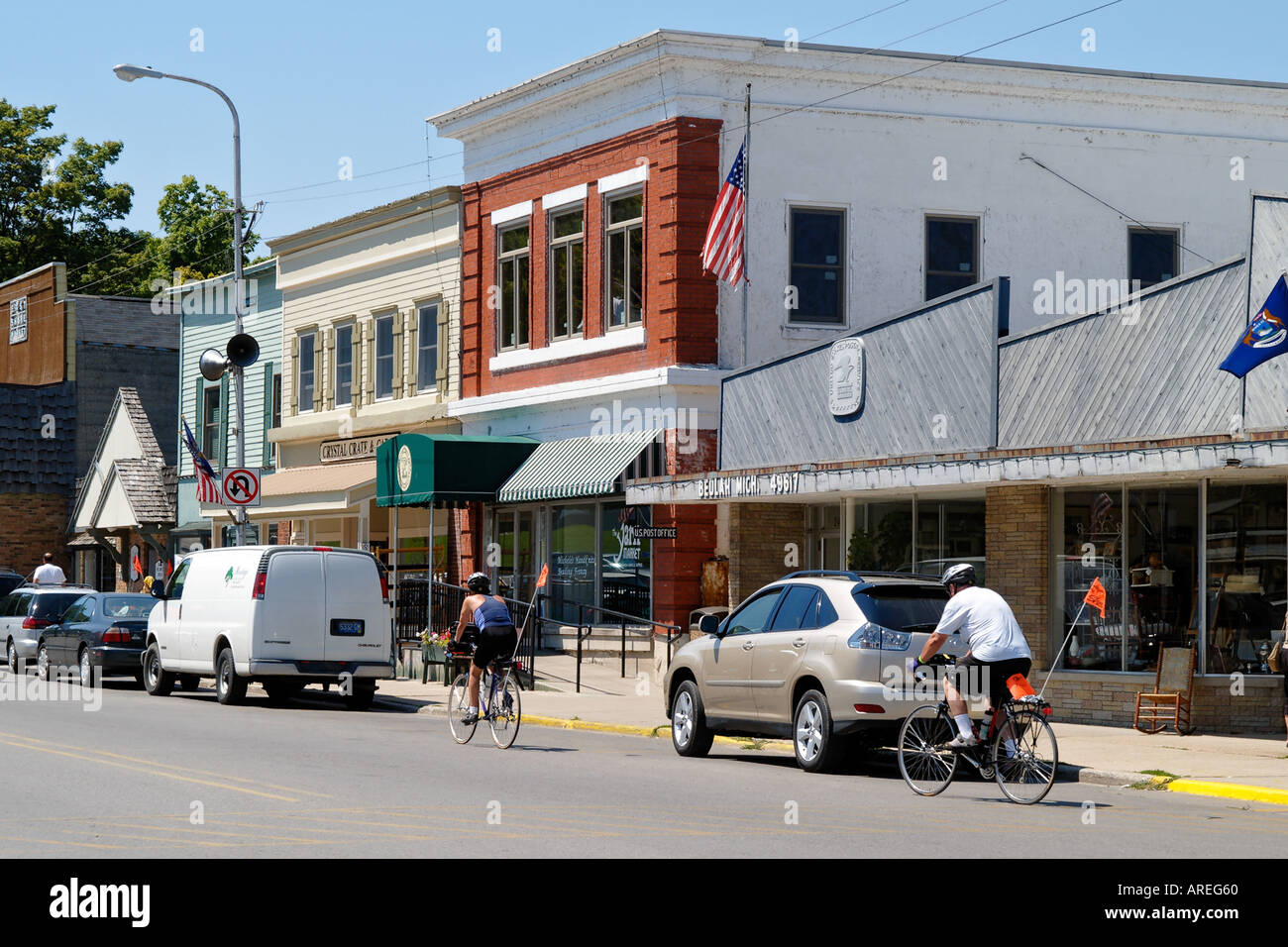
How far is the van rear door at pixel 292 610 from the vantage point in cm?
2316

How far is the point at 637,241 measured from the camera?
1125 inches

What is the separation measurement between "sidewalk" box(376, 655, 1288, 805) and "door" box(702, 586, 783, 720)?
1.75 meters

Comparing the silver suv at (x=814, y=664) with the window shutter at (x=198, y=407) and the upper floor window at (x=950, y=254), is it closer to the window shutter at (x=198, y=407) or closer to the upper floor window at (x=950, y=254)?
the upper floor window at (x=950, y=254)

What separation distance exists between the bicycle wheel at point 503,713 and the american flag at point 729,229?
30.2 ft

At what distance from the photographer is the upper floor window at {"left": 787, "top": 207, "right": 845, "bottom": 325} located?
28.0 meters

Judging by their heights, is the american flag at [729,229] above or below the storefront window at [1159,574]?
above

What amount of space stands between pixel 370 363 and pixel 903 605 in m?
21.8

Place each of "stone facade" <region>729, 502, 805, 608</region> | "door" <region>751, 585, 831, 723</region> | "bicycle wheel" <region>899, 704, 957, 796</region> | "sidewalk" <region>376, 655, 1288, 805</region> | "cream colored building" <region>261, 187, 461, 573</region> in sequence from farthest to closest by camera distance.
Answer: "cream colored building" <region>261, 187, 461, 573</region> → "stone facade" <region>729, 502, 805, 608</region> → "door" <region>751, 585, 831, 723</region> → "sidewalk" <region>376, 655, 1288, 805</region> → "bicycle wheel" <region>899, 704, 957, 796</region>

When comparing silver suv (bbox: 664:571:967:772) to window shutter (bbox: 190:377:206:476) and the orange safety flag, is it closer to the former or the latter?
the orange safety flag

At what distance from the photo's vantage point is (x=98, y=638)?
2745 centimetres

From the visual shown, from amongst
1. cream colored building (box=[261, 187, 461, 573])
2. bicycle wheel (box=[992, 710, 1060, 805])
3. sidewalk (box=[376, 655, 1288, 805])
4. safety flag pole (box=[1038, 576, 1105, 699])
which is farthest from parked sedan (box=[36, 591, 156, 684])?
bicycle wheel (box=[992, 710, 1060, 805])

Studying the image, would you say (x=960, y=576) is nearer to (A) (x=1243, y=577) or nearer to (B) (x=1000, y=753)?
(B) (x=1000, y=753)

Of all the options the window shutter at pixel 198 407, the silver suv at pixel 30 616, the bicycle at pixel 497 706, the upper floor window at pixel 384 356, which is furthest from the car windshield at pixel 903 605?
the window shutter at pixel 198 407

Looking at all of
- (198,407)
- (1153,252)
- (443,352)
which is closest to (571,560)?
(443,352)
